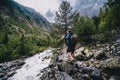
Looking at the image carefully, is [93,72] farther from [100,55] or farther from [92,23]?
[92,23]

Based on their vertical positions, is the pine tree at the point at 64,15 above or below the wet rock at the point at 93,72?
above

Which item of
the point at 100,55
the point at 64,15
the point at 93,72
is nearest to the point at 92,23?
the point at 64,15

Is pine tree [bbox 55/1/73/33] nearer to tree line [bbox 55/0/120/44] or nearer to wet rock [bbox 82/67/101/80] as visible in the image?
tree line [bbox 55/0/120/44]

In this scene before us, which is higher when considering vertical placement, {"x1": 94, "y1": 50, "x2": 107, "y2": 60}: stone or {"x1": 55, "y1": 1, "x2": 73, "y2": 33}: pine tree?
{"x1": 55, "y1": 1, "x2": 73, "y2": 33}: pine tree

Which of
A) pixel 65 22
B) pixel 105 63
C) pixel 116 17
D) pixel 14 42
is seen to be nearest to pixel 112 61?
pixel 105 63

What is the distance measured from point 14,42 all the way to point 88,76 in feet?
217

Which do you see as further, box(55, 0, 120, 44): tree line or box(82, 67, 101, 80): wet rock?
box(55, 0, 120, 44): tree line

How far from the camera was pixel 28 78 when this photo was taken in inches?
1526

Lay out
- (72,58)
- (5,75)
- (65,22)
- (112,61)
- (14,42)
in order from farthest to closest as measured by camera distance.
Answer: (14,42) < (65,22) < (5,75) < (72,58) < (112,61)

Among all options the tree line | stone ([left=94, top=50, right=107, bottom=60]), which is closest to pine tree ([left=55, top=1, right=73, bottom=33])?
the tree line

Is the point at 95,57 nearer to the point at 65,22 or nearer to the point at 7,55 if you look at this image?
the point at 65,22

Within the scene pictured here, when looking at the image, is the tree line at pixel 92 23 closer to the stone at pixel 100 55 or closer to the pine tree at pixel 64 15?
the pine tree at pixel 64 15

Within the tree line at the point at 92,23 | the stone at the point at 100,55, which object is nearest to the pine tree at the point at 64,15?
the tree line at the point at 92,23

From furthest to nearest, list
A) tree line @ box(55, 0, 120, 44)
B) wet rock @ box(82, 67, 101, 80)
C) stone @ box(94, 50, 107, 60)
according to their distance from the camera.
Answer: tree line @ box(55, 0, 120, 44) < stone @ box(94, 50, 107, 60) < wet rock @ box(82, 67, 101, 80)
